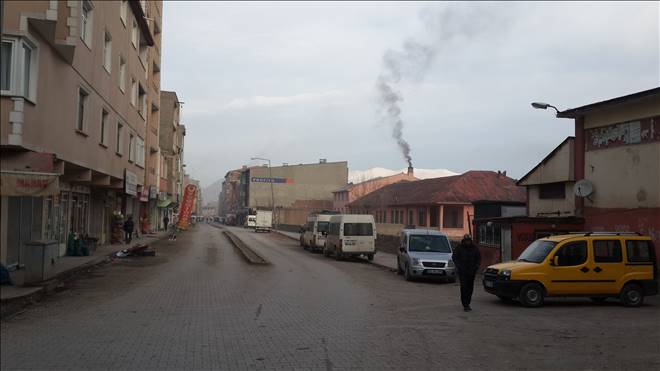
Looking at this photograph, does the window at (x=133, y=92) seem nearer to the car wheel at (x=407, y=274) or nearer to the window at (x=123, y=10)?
the window at (x=123, y=10)

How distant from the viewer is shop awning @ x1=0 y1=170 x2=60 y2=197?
12695mm

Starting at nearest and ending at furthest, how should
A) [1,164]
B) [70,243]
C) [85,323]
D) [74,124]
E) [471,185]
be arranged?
[85,323]
[1,164]
[74,124]
[70,243]
[471,185]

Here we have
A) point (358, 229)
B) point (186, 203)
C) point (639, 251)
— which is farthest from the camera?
point (186, 203)

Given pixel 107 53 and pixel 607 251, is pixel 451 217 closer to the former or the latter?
pixel 107 53

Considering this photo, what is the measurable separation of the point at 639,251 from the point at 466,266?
4.86 meters

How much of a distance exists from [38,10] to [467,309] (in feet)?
41.7

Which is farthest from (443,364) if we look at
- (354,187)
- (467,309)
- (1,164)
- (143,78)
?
(354,187)

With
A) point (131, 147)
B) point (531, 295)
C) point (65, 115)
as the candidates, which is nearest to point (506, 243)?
point (531, 295)

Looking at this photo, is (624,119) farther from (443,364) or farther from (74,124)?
(74,124)

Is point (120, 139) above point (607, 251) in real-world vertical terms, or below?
above

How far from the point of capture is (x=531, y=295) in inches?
559

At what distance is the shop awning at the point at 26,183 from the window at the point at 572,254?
12117 millimetres

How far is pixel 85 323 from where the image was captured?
1030 centimetres

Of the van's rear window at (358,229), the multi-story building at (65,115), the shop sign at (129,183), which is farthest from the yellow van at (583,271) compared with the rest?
the shop sign at (129,183)
